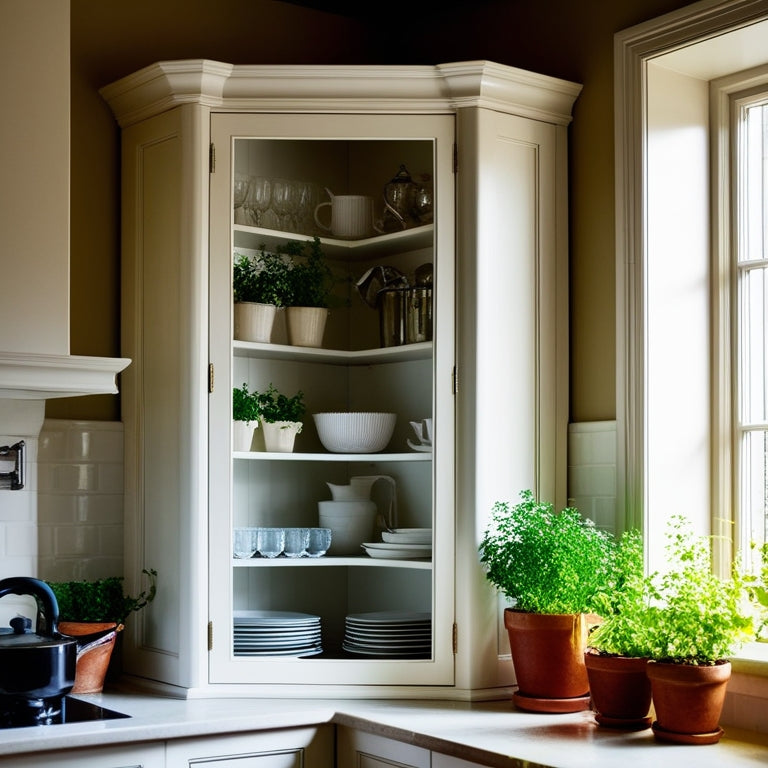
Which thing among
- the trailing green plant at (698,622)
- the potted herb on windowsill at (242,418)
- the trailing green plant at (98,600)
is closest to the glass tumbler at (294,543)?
the potted herb on windowsill at (242,418)

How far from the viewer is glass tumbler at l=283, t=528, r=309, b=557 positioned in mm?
A: 3207

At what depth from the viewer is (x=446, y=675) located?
3.05m

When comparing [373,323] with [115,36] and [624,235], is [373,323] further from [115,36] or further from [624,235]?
[115,36]

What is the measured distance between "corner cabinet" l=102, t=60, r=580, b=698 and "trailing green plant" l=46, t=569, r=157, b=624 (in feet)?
0.14

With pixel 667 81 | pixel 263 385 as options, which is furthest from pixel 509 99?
pixel 263 385

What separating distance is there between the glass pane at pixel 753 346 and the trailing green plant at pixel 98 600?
164cm

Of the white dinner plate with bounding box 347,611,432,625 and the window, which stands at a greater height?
the window

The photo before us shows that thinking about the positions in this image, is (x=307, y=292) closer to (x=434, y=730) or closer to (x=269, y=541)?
(x=269, y=541)

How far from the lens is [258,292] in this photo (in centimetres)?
322

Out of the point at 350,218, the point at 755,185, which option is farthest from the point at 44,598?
the point at 755,185

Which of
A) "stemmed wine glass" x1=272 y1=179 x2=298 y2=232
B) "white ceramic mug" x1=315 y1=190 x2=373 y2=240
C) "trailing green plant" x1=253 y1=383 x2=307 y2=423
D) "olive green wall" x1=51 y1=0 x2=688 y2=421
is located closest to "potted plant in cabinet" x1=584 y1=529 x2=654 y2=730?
"olive green wall" x1=51 y1=0 x2=688 y2=421

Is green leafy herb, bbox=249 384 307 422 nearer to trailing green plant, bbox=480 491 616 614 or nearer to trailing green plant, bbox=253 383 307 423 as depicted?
trailing green plant, bbox=253 383 307 423

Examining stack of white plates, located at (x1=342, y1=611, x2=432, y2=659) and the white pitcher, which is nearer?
stack of white plates, located at (x1=342, y1=611, x2=432, y2=659)

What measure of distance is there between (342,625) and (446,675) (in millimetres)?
315
